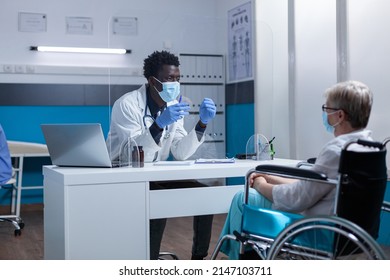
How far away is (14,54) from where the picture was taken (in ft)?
17.4

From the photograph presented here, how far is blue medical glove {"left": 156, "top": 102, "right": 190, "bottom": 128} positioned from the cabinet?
1.18ft

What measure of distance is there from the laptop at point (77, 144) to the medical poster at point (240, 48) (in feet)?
5.10

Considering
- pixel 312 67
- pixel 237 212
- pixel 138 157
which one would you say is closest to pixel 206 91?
pixel 138 157

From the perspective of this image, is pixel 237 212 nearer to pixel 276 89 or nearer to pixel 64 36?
pixel 276 89

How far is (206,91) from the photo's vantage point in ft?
11.0

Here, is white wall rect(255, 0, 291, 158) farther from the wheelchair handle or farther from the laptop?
the wheelchair handle

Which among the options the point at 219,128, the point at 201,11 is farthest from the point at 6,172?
the point at 201,11

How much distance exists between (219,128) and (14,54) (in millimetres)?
2848

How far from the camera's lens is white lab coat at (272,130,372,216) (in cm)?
186

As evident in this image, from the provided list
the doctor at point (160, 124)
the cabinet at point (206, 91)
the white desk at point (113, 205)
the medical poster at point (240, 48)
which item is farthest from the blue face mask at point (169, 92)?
the medical poster at point (240, 48)

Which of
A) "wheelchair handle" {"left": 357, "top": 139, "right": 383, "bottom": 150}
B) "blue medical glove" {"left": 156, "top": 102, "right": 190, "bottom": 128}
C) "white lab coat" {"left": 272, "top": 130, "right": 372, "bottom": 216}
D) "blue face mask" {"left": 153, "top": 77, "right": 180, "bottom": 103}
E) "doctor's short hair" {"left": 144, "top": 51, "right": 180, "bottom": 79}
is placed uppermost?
"doctor's short hair" {"left": 144, "top": 51, "right": 180, "bottom": 79}

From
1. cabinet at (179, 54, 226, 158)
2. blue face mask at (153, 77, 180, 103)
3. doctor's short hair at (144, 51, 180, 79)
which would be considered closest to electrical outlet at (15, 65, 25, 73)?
cabinet at (179, 54, 226, 158)
